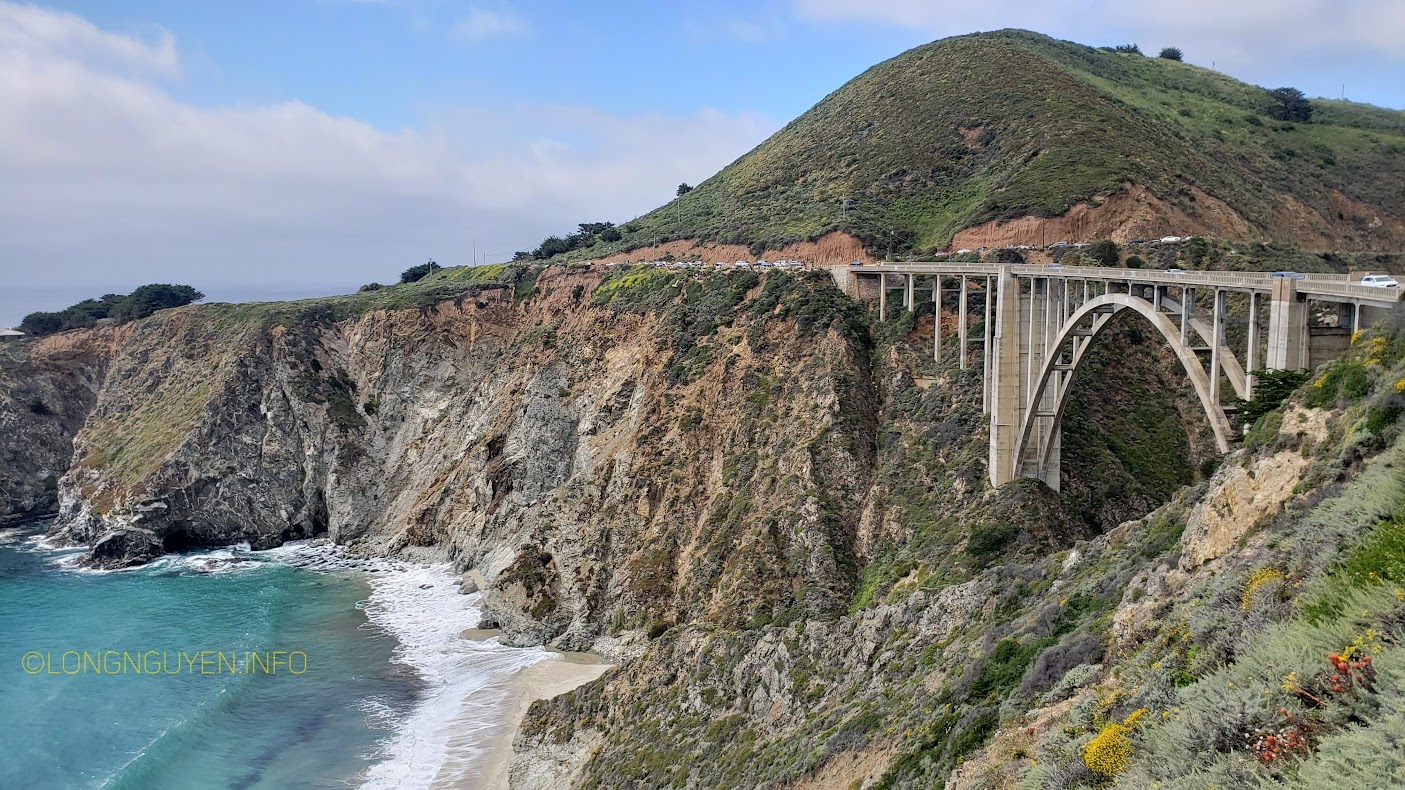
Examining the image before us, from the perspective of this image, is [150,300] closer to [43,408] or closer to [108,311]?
[108,311]

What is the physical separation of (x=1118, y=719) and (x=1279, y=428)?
296 inches

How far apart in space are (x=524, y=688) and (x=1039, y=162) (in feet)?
166

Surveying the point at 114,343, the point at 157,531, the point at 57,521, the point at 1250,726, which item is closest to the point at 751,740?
the point at 1250,726

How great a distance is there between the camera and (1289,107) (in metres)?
89.1

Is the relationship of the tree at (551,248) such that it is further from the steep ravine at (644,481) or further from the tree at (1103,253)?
the tree at (1103,253)

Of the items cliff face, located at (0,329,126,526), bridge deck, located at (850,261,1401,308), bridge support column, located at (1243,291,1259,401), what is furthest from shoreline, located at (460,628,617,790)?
cliff face, located at (0,329,126,526)

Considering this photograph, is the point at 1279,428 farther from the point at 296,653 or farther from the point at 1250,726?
the point at 296,653

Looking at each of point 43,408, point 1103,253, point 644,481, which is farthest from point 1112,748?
point 43,408

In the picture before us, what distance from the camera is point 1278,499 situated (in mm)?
14203

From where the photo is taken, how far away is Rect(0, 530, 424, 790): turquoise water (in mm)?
32656

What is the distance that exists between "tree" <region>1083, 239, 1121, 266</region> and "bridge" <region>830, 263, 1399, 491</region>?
586 centimetres

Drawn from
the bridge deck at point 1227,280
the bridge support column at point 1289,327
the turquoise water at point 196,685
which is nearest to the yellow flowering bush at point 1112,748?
the bridge deck at point 1227,280

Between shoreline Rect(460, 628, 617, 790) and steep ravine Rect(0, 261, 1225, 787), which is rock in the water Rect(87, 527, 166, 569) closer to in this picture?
steep ravine Rect(0, 261, 1225, 787)

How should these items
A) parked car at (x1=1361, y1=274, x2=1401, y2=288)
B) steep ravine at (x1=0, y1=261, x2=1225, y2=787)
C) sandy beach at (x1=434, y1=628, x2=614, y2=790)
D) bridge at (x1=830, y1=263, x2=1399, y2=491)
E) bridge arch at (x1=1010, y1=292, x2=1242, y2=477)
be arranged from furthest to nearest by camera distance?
1. sandy beach at (x1=434, y1=628, x2=614, y2=790)
2. steep ravine at (x1=0, y1=261, x2=1225, y2=787)
3. bridge arch at (x1=1010, y1=292, x2=1242, y2=477)
4. bridge at (x1=830, y1=263, x2=1399, y2=491)
5. parked car at (x1=1361, y1=274, x2=1401, y2=288)
